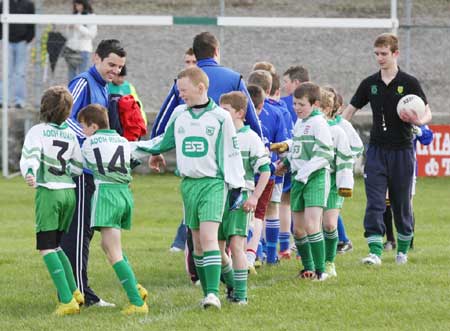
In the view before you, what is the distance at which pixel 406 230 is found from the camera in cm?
1115

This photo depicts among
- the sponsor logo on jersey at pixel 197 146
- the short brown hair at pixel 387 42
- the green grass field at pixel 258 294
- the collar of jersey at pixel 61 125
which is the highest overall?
the short brown hair at pixel 387 42

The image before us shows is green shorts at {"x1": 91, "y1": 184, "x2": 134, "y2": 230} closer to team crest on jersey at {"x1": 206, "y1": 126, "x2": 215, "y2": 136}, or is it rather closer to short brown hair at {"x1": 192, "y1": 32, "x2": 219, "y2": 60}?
team crest on jersey at {"x1": 206, "y1": 126, "x2": 215, "y2": 136}

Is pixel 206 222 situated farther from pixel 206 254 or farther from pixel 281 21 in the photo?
pixel 281 21

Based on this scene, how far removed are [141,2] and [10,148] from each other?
3.89 meters

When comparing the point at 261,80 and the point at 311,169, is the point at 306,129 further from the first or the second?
the point at 261,80

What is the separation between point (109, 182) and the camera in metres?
8.58

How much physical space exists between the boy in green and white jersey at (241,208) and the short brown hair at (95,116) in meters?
1.05

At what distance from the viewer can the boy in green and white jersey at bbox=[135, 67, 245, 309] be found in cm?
855

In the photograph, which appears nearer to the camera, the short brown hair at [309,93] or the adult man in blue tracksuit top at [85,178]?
the adult man in blue tracksuit top at [85,178]

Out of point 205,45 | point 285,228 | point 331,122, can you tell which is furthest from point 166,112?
point 285,228

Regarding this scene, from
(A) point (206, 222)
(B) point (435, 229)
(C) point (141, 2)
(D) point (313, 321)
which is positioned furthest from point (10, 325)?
(C) point (141, 2)

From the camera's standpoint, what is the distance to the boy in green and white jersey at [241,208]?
8922 mm

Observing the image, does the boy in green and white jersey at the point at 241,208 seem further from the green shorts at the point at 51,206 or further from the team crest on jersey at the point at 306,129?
the green shorts at the point at 51,206

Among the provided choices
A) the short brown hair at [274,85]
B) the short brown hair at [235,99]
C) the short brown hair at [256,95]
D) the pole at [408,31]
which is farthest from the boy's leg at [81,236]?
the pole at [408,31]
